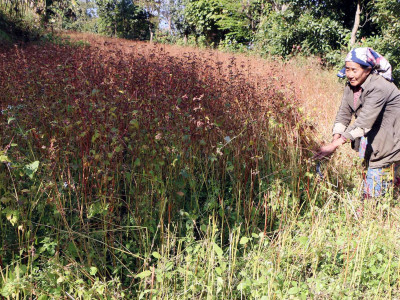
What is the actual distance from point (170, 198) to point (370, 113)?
5.63 feet

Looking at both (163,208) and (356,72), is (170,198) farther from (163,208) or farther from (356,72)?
(356,72)

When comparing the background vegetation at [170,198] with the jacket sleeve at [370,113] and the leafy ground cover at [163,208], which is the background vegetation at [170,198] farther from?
the jacket sleeve at [370,113]

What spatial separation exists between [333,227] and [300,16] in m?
10.8

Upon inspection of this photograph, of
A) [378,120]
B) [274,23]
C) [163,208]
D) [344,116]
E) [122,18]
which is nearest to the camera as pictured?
[163,208]

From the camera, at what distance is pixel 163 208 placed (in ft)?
7.42

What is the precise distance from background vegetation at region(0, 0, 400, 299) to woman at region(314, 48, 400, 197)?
9.2 inches

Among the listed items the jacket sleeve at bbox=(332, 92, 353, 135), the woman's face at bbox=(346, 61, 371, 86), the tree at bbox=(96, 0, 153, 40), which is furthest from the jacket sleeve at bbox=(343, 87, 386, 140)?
the tree at bbox=(96, 0, 153, 40)

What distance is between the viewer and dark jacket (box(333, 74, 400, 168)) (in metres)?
2.66

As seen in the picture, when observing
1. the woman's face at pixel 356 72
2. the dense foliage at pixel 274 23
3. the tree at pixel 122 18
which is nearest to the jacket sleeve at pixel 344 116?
the woman's face at pixel 356 72

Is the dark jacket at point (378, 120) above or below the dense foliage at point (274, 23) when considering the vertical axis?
below

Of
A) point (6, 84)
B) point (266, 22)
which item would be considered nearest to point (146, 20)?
point (266, 22)

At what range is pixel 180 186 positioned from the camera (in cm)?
257

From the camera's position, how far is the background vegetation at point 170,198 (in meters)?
1.96

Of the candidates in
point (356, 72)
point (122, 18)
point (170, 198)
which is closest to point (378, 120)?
point (356, 72)
